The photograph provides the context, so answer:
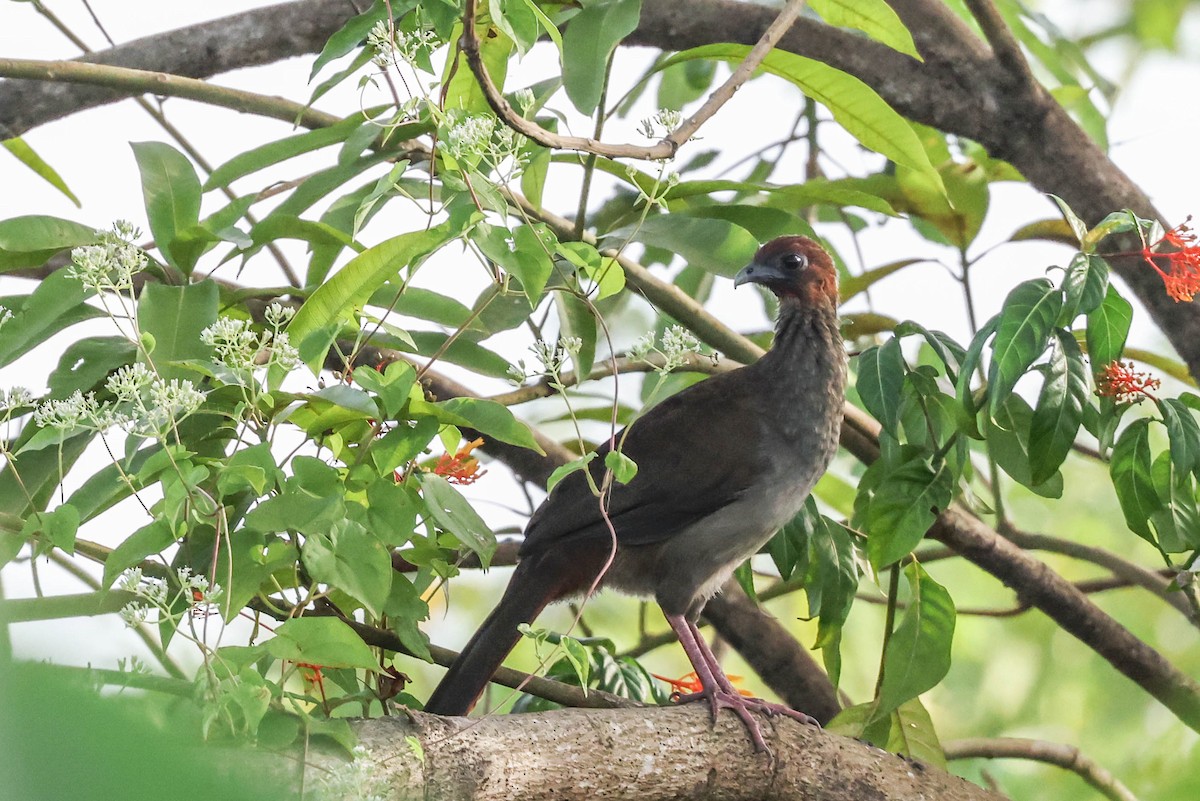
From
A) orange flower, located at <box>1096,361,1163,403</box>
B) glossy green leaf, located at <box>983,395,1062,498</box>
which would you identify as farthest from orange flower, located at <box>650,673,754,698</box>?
orange flower, located at <box>1096,361,1163,403</box>

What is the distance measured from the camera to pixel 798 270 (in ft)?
9.34

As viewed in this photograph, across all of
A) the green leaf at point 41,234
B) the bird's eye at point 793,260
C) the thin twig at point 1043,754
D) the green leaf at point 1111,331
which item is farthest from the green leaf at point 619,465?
the thin twig at point 1043,754

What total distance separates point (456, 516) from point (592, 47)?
3.04 ft

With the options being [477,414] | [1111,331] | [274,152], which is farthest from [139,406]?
[1111,331]

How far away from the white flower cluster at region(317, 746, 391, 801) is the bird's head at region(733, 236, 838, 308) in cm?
164

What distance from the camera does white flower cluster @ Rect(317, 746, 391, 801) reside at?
1.27 m

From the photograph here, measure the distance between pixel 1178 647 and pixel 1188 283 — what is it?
2.66 metres

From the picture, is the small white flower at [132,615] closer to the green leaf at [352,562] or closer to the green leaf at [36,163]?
the green leaf at [352,562]

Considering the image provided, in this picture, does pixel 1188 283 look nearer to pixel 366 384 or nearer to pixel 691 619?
pixel 691 619

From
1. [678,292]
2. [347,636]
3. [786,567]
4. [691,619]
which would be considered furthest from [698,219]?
[347,636]

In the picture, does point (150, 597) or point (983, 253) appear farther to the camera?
point (983, 253)

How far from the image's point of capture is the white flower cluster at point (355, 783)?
1270 millimetres

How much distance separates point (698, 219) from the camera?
236cm

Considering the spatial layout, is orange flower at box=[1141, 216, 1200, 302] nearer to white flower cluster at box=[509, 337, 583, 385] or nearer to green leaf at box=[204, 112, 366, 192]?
white flower cluster at box=[509, 337, 583, 385]
